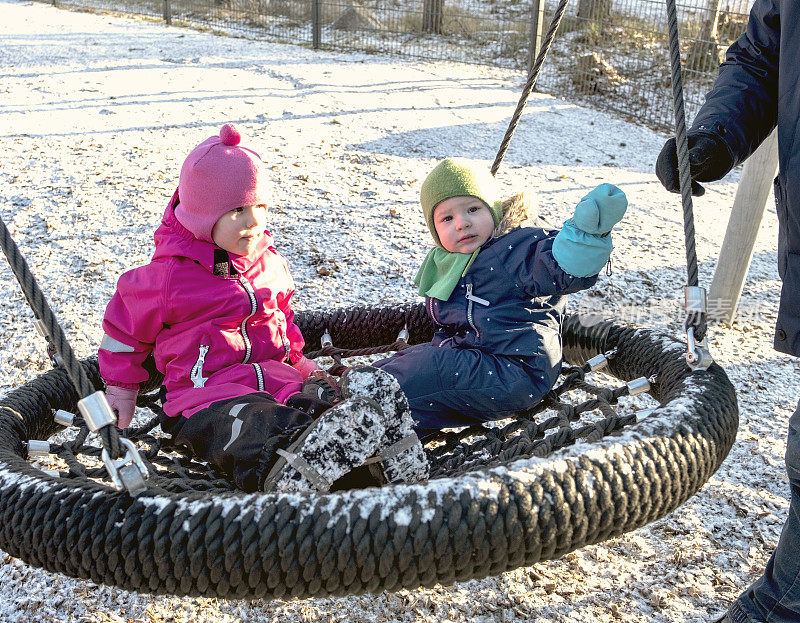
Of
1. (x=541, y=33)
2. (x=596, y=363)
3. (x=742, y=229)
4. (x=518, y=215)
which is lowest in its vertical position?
(x=596, y=363)

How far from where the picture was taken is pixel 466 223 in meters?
1.65

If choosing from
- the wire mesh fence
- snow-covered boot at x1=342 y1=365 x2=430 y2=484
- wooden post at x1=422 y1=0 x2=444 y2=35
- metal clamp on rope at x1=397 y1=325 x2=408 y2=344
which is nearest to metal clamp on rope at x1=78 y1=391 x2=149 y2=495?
snow-covered boot at x1=342 y1=365 x2=430 y2=484

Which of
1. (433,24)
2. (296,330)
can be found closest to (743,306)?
(296,330)

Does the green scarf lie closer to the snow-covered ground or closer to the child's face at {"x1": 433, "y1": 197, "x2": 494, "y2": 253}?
the child's face at {"x1": 433, "y1": 197, "x2": 494, "y2": 253}

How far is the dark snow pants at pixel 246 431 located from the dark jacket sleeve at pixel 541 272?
50cm

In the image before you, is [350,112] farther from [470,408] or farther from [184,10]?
[184,10]

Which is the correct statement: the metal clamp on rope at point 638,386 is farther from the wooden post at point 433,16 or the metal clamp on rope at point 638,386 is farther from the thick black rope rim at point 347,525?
the wooden post at point 433,16

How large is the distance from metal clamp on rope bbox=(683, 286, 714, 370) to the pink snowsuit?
79 centimetres

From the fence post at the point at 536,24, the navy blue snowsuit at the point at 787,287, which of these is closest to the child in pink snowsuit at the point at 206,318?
the navy blue snowsuit at the point at 787,287

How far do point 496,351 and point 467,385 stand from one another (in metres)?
0.10

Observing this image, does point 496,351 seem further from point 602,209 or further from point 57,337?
point 57,337

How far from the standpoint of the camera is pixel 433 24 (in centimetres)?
745

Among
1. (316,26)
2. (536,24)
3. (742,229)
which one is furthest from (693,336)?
(316,26)

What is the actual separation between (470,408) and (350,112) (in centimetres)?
388
